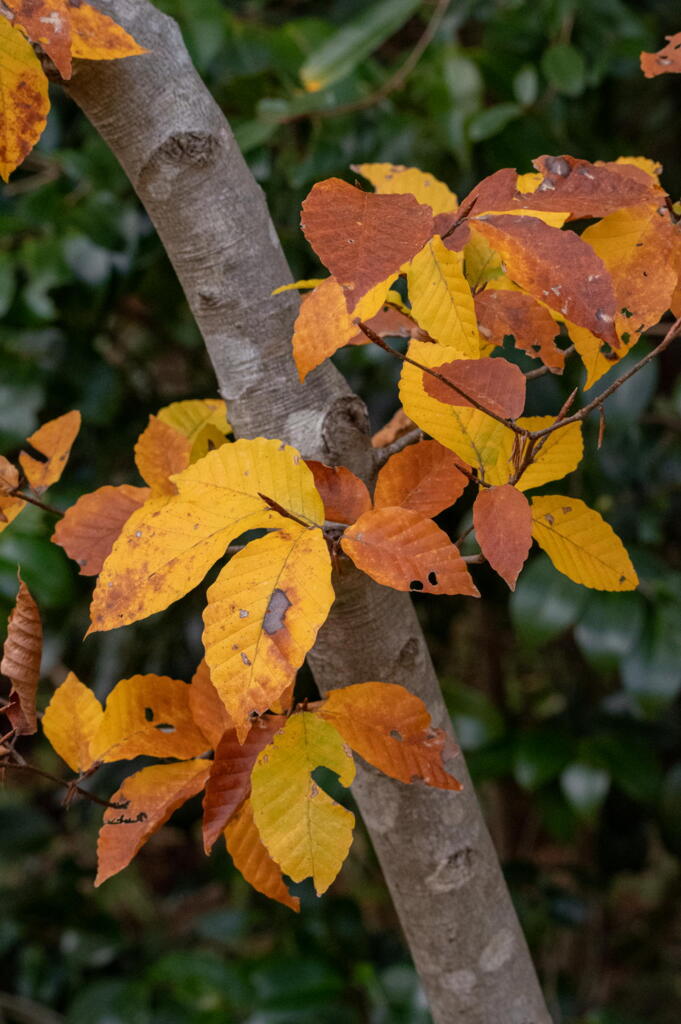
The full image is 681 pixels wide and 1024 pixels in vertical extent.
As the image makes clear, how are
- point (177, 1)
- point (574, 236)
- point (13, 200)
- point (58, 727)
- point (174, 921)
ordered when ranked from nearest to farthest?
point (574, 236)
point (58, 727)
point (177, 1)
point (13, 200)
point (174, 921)

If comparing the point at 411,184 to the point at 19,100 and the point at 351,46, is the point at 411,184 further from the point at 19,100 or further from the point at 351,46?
the point at 351,46

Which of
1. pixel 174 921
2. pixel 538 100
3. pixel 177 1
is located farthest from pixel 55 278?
pixel 174 921

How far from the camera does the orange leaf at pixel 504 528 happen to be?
0.32 metres

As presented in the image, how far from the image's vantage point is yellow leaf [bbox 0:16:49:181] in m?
0.34

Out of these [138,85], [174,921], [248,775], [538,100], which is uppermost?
[138,85]

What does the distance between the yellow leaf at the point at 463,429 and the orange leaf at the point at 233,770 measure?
→ 137mm

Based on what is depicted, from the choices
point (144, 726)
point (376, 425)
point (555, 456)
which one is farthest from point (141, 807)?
point (376, 425)

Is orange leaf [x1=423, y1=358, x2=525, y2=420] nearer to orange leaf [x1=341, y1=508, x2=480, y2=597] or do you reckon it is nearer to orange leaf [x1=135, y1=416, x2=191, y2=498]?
orange leaf [x1=341, y1=508, x2=480, y2=597]

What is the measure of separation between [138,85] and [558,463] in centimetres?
24

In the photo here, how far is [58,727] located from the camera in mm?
439

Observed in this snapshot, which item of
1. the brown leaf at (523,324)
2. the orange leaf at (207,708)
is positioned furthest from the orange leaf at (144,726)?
the brown leaf at (523,324)

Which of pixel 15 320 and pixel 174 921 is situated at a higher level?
pixel 15 320

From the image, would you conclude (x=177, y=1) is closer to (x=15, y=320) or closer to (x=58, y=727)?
(x=15, y=320)

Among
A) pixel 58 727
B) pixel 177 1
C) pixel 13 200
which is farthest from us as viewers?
pixel 13 200
